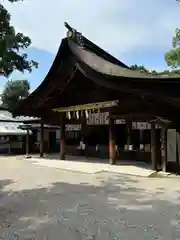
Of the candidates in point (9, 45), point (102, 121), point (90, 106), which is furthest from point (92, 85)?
point (9, 45)

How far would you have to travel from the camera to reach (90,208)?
6.69m

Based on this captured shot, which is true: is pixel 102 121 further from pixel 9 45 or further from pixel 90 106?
pixel 9 45

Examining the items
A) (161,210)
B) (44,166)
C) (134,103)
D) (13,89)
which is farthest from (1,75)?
(13,89)

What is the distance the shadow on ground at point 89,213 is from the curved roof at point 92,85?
4252 mm

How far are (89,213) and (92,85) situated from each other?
394 inches

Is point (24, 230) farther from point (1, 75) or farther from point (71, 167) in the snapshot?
point (71, 167)

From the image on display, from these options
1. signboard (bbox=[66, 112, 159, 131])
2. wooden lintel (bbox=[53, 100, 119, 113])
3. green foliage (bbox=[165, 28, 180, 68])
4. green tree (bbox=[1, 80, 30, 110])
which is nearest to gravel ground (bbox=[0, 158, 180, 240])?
wooden lintel (bbox=[53, 100, 119, 113])

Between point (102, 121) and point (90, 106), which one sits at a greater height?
point (90, 106)

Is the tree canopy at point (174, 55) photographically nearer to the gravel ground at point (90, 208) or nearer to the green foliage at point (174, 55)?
the green foliage at point (174, 55)

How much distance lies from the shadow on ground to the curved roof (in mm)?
4252

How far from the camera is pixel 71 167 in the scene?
14.1 meters

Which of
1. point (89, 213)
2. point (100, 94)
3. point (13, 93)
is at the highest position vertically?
point (13, 93)

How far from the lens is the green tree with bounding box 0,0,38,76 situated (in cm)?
655

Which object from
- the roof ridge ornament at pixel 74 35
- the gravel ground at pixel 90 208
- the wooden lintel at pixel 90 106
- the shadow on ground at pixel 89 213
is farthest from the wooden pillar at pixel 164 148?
the roof ridge ornament at pixel 74 35
